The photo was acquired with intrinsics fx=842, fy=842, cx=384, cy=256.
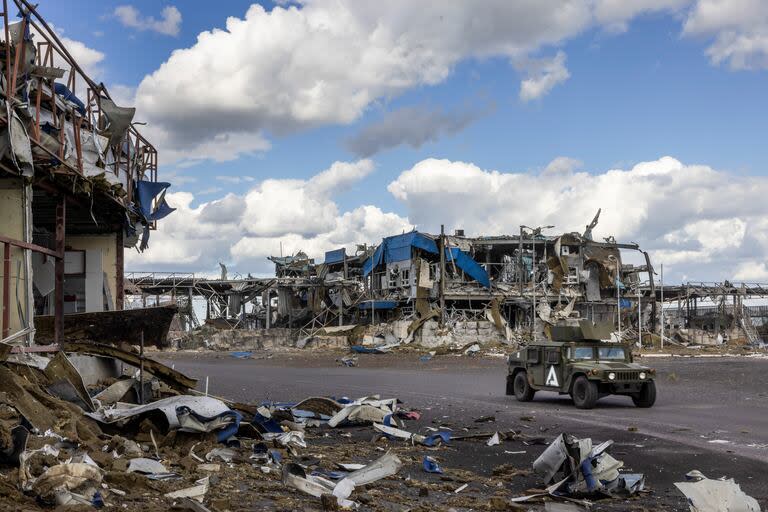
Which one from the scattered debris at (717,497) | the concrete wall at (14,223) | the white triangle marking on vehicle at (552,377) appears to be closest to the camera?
the scattered debris at (717,497)

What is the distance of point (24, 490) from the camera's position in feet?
21.7

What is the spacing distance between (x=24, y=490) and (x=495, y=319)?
42.6 meters

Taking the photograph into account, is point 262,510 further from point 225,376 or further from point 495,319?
point 495,319

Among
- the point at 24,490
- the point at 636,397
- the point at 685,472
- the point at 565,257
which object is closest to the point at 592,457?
the point at 685,472

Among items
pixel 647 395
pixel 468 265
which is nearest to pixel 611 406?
pixel 647 395

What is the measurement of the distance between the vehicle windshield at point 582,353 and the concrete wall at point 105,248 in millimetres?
11523

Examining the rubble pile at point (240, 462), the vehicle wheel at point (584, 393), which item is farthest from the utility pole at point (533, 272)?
the rubble pile at point (240, 462)

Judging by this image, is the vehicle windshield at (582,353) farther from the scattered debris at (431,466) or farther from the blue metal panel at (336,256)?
the blue metal panel at (336,256)

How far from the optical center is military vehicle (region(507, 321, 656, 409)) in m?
18.1

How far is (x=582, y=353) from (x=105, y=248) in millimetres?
12168

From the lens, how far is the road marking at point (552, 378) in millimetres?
19172

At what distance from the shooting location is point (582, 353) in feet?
62.9

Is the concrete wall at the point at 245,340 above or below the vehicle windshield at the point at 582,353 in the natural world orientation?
below

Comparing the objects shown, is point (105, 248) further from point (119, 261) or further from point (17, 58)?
point (17, 58)
